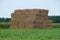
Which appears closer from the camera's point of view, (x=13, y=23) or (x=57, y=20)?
(x=13, y=23)

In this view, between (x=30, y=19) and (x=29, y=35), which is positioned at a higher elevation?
(x=29, y=35)

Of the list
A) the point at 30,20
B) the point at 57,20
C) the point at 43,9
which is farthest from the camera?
the point at 57,20

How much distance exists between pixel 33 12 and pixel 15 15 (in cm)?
350

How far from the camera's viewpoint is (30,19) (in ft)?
115

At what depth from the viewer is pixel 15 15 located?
37.6 metres

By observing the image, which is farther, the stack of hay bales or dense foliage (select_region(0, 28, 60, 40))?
the stack of hay bales

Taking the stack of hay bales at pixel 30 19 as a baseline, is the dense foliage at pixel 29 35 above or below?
above

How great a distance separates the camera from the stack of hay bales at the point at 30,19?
3481 cm

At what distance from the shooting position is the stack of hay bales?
114 feet

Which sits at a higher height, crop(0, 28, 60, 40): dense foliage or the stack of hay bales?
crop(0, 28, 60, 40): dense foliage

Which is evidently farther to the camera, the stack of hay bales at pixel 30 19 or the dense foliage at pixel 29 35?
the stack of hay bales at pixel 30 19

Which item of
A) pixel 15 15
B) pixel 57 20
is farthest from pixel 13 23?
pixel 57 20

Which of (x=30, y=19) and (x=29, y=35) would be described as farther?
(x=30, y=19)

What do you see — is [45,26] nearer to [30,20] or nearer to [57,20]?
[30,20]
